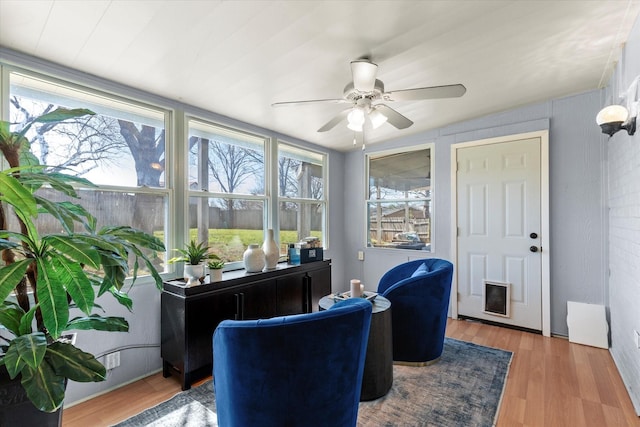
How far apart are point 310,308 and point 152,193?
189 cm

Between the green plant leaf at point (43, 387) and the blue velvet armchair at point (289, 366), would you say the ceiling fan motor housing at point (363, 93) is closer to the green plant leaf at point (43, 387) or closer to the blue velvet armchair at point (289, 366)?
the blue velvet armchair at point (289, 366)

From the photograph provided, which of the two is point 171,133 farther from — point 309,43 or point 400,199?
point 400,199

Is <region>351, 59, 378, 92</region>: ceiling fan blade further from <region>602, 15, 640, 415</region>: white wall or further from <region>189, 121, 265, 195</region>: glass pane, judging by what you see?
<region>602, 15, 640, 415</region>: white wall

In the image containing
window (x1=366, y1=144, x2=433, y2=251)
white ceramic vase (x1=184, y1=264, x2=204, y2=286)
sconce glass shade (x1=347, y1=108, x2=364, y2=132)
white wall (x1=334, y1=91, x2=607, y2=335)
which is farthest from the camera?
window (x1=366, y1=144, x2=433, y2=251)

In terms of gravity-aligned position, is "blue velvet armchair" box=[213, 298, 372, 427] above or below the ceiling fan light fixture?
below

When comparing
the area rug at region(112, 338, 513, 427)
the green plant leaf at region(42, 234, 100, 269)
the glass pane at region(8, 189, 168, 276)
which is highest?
the glass pane at region(8, 189, 168, 276)

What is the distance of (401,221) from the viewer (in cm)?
429

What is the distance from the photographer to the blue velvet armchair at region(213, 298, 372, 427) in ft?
4.13

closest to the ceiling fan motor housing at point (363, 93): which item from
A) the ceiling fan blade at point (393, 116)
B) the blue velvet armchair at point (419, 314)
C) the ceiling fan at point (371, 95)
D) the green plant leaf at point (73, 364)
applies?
the ceiling fan at point (371, 95)

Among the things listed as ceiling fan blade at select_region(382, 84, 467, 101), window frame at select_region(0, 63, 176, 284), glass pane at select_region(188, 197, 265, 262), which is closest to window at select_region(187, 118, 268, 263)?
glass pane at select_region(188, 197, 265, 262)

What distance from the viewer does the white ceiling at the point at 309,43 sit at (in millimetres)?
1635

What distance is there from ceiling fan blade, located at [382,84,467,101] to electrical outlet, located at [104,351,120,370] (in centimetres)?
264

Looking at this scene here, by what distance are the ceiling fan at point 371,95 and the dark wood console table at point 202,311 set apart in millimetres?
1483

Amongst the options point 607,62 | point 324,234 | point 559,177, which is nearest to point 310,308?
point 324,234
